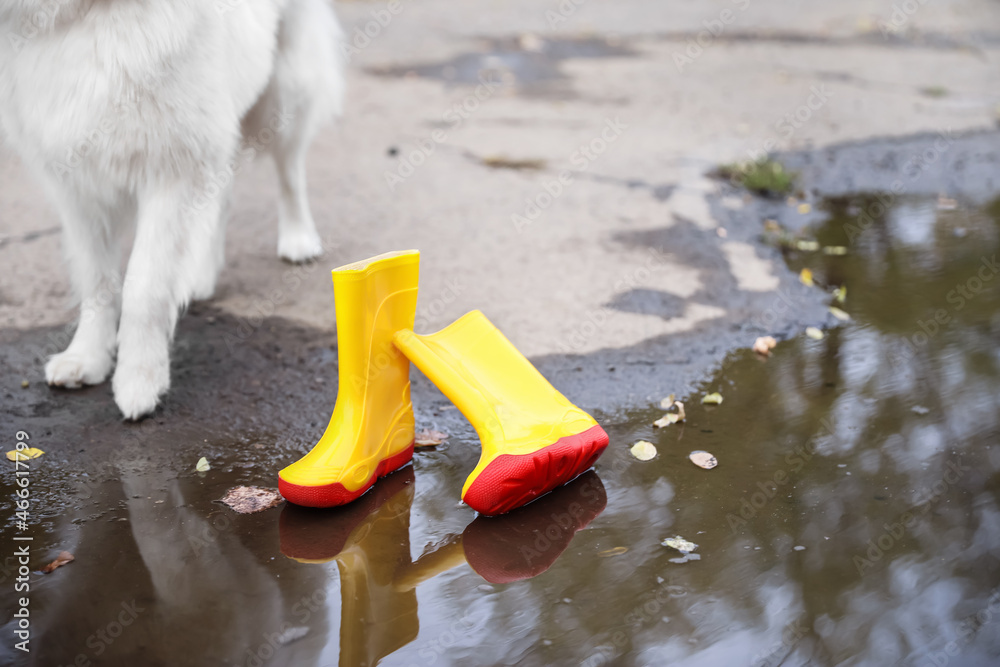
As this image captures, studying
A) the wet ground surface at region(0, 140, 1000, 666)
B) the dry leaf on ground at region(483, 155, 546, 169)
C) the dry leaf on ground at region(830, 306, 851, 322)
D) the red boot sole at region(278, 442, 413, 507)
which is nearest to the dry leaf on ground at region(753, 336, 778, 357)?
the wet ground surface at region(0, 140, 1000, 666)

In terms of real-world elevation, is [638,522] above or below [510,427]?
below

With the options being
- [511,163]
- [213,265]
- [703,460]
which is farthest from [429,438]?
[511,163]

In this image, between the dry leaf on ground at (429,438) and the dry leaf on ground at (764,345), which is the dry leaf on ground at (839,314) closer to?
the dry leaf on ground at (764,345)

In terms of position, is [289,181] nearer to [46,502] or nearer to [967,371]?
[46,502]

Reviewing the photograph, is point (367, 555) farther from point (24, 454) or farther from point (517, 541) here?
point (24, 454)

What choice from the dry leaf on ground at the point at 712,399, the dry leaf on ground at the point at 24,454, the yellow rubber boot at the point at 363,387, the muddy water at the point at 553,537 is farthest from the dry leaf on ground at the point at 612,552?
the dry leaf on ground at the point at 24,454

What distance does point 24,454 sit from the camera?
2.23 metres

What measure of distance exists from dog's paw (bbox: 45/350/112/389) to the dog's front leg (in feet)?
0.65

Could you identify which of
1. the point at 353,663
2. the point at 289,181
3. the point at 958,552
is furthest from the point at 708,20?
the point at 353,663

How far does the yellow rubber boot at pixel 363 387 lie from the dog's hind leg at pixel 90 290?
992mm

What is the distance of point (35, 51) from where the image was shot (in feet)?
6.99

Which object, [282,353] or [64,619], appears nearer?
[64,619]

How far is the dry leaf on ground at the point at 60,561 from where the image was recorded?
1.79 m

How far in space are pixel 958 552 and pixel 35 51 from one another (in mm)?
2591
